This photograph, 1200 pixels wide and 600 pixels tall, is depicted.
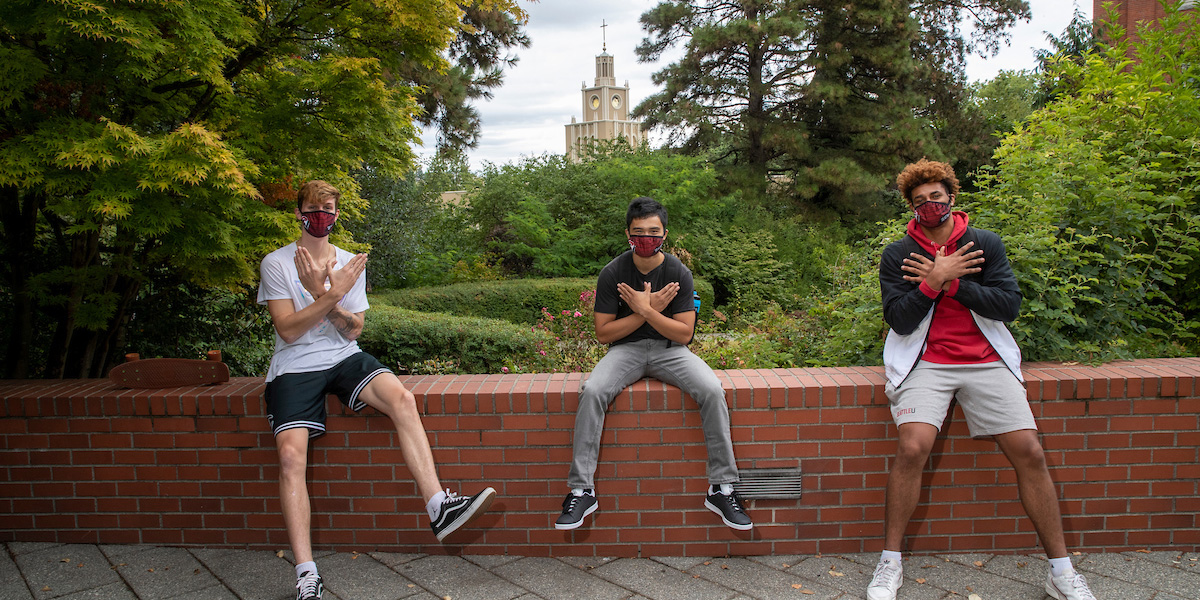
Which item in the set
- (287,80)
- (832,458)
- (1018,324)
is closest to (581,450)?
(832,458)

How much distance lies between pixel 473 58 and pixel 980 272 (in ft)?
44.7

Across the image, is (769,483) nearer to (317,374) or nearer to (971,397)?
(971,397)

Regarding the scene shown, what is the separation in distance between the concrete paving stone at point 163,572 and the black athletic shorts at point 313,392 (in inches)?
27.7

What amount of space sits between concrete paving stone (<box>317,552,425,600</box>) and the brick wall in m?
0.11

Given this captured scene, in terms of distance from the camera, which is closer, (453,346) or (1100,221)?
(1100,221)

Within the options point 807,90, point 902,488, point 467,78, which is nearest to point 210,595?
point 902,488

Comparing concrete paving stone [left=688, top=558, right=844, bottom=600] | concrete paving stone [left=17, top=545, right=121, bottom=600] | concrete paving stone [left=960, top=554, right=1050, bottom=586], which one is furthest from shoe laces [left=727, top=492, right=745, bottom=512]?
concrete paving stone [left=17, top=545, right=121, bottom=600]

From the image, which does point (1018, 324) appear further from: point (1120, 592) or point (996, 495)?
point (1120, 592)

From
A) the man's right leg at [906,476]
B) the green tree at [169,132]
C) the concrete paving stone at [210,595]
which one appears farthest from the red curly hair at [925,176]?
the concrete paving stone at [210,595]

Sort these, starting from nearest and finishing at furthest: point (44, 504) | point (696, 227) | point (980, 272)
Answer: point (980, 272)
point (44, 504)
point (696, 227)

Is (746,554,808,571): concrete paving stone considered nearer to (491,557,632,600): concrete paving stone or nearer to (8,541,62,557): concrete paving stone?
(491,557,632,600): concrete paving stone

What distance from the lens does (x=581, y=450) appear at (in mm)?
3336

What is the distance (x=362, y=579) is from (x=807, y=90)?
54.4 ft

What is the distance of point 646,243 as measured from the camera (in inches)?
139
